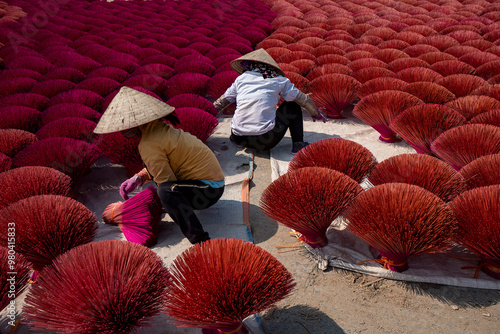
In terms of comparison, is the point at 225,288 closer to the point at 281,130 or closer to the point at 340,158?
the point at 340,158

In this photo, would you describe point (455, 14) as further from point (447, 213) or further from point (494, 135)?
point (447, 213)

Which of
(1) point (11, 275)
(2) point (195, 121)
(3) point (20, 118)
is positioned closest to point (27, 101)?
(3) point (20, 118)

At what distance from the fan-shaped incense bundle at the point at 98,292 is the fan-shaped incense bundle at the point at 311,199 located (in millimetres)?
582

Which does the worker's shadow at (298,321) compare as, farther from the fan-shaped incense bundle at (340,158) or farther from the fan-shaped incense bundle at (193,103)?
the fan-shaped incense bundle at (193,103)

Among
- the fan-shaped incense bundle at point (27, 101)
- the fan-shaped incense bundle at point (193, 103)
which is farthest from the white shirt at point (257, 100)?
the fan-shaped incense bundle at point (27, 101)

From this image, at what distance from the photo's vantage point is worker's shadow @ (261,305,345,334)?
4.04 ft

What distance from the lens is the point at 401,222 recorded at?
51.1 inches

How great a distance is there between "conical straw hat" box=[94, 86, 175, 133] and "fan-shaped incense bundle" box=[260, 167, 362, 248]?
0.64m

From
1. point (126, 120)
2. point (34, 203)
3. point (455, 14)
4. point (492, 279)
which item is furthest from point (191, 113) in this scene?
point (455, 14)

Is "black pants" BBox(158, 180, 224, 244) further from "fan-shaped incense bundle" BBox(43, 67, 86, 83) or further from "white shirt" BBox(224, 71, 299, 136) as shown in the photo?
"fan-shaped incense bundle" BBox(43, 67, 86, 83)

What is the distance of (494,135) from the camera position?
185 cm

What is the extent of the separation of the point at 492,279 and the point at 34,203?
185 cm

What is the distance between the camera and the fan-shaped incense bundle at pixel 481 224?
1.29 metres

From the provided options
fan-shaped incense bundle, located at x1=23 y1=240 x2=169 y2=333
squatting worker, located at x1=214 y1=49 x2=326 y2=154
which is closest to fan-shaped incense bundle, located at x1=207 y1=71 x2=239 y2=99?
squatting worker, located at x1=214 y1=49 x2=326 y2=154
